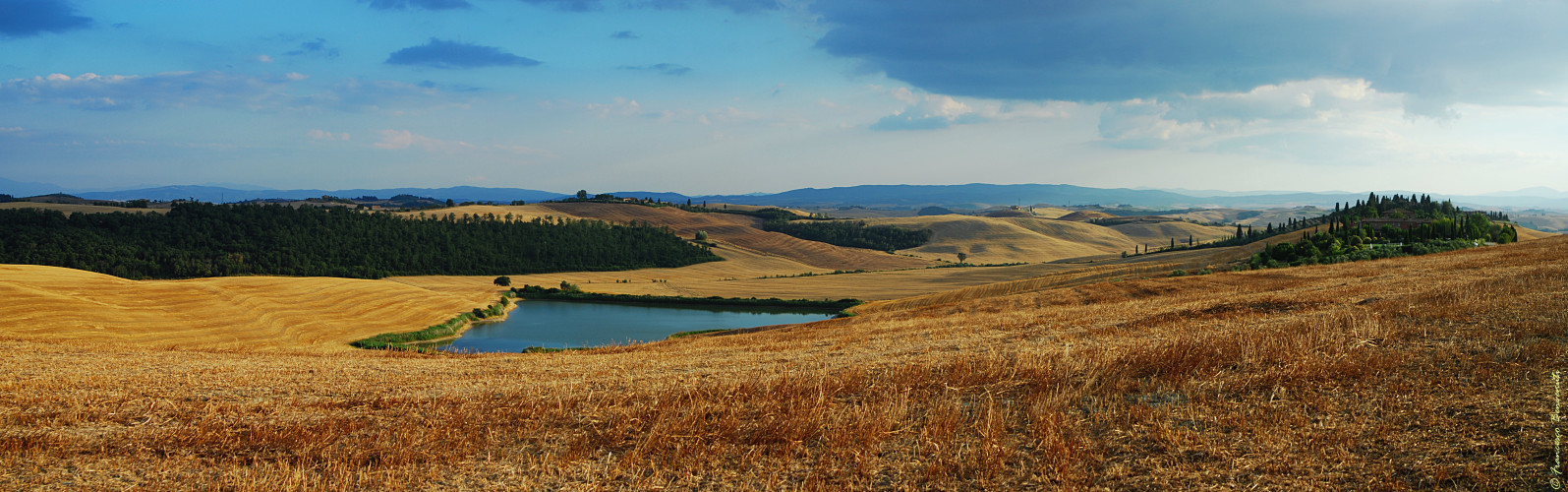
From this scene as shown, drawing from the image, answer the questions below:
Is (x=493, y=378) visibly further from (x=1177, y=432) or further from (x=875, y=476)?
(x=1177, y=432)

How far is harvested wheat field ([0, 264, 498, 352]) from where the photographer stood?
3356 centimetres

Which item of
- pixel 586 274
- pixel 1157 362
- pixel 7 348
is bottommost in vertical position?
pixel 586 274

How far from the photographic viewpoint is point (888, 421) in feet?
22.5

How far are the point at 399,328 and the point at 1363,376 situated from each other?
53622 mm

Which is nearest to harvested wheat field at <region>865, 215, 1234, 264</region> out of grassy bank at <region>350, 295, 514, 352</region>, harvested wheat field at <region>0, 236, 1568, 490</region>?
grassy bank at <region>350, 295, 514, 352</region>

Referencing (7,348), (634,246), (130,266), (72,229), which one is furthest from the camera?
(634,246)

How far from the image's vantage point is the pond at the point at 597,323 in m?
52.1

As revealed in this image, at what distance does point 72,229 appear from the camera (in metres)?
88.5

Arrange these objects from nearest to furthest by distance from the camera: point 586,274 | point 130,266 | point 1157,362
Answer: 1. point 1157,362
2. point 130,266
3. point 586,274

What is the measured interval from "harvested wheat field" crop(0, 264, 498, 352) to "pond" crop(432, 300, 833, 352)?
5.12m

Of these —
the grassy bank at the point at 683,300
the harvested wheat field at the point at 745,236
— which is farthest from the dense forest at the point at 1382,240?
the harvested wheat field at the point at 745,236

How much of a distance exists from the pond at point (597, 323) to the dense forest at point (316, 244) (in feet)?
105

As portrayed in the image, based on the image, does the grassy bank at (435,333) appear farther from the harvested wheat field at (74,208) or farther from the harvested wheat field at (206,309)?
the harvested wheat field at (74,208)

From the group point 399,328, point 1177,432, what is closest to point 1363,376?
point 1177,432
